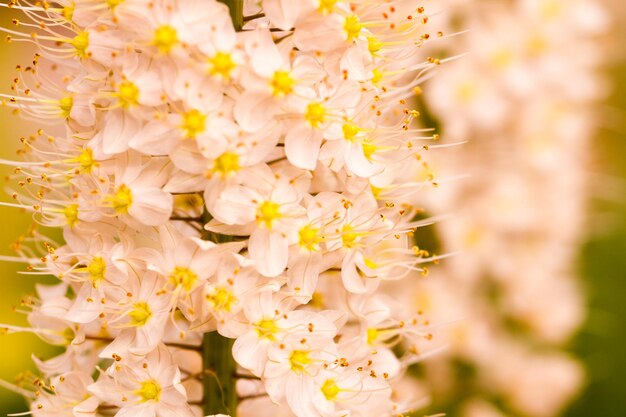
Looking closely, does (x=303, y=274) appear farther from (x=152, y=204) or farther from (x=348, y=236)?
(x=152, y=204)

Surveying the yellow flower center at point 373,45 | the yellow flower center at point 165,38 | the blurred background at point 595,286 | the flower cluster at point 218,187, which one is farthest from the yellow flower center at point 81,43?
the blurred background at point 595,286

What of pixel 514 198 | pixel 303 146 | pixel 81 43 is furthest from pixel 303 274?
pixel 514 198

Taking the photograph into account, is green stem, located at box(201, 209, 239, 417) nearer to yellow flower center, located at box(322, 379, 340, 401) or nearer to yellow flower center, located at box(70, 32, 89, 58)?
yellow flower center, located at box(322, 379, 340, 401)

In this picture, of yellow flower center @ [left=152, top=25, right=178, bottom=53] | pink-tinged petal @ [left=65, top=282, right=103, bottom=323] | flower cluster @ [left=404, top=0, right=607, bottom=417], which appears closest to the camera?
yellow flower center @ [left=152, top=25, right=178, bottom=53]

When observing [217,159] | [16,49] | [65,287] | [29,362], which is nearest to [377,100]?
[217,159]

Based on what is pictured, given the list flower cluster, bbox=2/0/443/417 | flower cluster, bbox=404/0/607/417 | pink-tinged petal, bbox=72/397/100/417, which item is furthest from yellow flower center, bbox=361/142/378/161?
flower cluster, bbox=404/0/607/417

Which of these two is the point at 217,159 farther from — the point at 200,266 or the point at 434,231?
the point at 434,231
